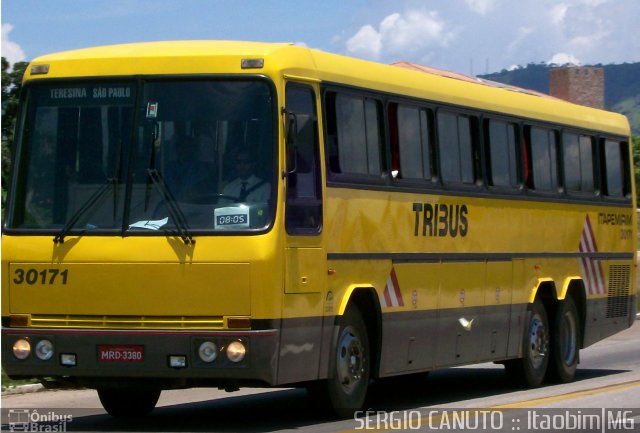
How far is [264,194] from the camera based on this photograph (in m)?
11.5

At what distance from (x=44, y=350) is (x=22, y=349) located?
195mm

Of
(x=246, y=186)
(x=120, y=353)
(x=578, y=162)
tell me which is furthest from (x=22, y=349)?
(x=578, y=162)

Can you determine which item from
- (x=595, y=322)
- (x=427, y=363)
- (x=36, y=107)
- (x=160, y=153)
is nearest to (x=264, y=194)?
(x=160, y=153)

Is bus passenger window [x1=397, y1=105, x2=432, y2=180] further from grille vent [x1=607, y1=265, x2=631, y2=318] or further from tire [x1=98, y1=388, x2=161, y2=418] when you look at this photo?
grille vent [x1=607, y1=265, x2=631, y2=318]

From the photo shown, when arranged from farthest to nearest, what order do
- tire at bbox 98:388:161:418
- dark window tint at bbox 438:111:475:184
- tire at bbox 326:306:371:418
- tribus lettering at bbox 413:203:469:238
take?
dark window tint at bbox 438:111:475:184
tribus lettering at bbox 413:203:469:238
tire at bbox 98:388:161:418
tire at bbox 326:306:371:418

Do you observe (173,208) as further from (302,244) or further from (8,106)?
(8,106)

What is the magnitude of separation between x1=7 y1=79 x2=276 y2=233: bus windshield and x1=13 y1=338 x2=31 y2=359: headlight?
0.91 meters

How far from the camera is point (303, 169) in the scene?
471 inches

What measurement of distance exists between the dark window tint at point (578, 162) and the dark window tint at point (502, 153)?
154 centimetres

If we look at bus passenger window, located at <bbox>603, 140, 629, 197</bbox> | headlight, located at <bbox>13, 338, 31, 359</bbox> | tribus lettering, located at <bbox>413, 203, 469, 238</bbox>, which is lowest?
headlight, located at <bbox>13, 338, 31, 359</bbox>

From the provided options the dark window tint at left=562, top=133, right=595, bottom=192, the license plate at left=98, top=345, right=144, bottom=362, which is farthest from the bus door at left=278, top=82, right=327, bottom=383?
the dark window tint at left=562, top=133, right=595, bottom=192

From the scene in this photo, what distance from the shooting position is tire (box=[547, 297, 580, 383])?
17359 millimetres

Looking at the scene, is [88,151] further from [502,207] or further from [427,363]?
[502,207]

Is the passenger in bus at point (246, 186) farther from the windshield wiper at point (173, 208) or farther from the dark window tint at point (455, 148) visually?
the dark window tint at point (455, 148)
